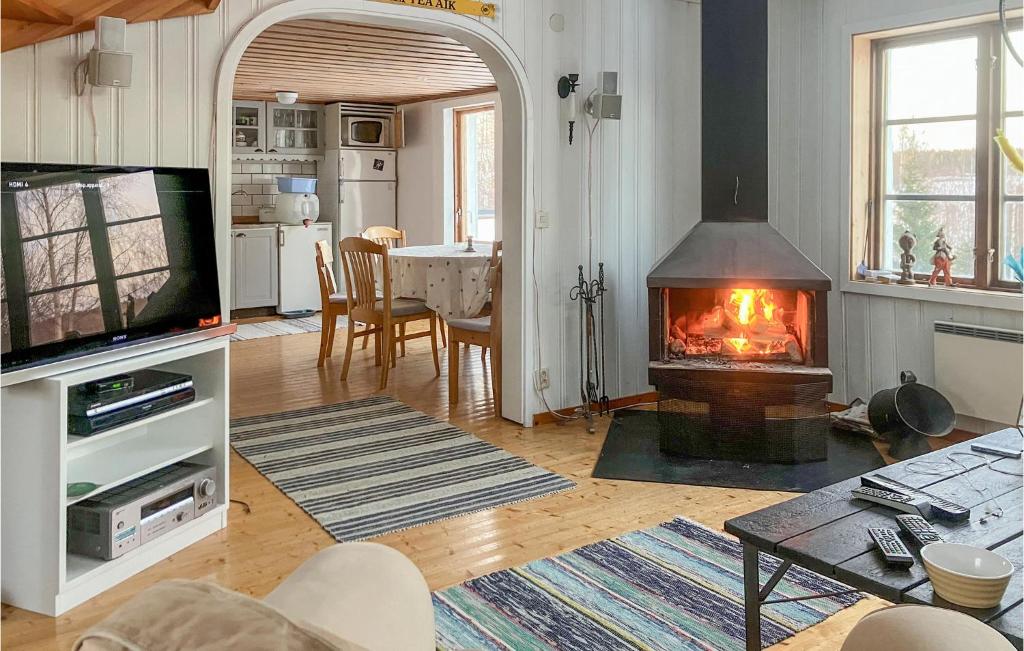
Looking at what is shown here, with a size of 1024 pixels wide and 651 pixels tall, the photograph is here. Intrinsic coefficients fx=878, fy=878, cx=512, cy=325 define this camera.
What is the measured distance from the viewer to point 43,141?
10.3 feet

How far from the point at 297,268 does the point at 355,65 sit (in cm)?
294

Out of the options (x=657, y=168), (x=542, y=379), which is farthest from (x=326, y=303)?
(x=657, y=168)

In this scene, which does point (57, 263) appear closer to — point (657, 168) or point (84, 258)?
point (84, 258)

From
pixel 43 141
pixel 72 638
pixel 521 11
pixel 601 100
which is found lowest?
pixel 72 638

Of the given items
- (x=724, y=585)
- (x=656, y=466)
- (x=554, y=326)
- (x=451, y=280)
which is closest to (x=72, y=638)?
(x=724, y=585)

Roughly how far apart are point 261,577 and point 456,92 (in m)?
6.74

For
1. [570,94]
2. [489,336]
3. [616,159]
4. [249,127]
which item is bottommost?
[489,336]

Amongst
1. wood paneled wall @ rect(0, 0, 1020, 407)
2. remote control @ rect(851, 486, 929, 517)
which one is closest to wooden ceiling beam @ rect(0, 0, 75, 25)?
wood paneled wall @ rect(0, 0, 1020, 407)

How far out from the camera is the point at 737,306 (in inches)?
171

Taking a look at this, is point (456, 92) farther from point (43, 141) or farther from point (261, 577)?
point (261, 577)

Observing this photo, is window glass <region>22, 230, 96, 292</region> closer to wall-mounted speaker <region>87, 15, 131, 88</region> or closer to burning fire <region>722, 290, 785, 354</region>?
wall-mounted speaker <region>87, 15, 131, 88</region>

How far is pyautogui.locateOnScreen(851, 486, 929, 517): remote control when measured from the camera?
213 centimetres

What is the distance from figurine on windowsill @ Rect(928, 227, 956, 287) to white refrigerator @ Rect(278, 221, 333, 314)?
21.1 feet

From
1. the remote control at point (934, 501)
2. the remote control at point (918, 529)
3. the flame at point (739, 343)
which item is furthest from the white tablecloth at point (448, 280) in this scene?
the remote control at point (918, 529)
